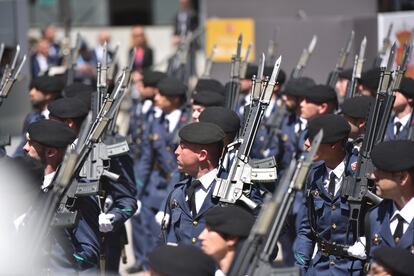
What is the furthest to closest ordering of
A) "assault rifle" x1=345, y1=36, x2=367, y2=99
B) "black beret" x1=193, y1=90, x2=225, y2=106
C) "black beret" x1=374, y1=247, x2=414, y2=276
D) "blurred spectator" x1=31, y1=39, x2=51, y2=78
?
"blurred spectator" x1=31, y1=39, x2=51, y2=78
"assault rifle" x1=345, y1=36, x2=367, y2=99
"black beret" x1=193, y1=90, x2=225, y2=106
"black beret" x1=374, y1=247, x2=414, y2=276

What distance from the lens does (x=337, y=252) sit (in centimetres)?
625

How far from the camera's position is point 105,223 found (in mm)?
6844

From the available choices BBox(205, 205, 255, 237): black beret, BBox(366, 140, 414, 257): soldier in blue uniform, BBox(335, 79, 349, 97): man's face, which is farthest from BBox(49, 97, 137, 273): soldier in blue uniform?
BBox(335, 79, 349, 97): man's face

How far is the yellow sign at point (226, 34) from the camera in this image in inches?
557

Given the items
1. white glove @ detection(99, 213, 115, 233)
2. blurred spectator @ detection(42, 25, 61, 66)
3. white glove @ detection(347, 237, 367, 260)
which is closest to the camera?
white glove @ detection(347, 237, 367, 260)

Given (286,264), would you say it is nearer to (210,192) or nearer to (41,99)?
(41,99)

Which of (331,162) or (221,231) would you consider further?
(331,162)

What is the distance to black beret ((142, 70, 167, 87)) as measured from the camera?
10.7 meters

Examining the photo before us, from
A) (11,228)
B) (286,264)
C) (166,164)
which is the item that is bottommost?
(286,264)

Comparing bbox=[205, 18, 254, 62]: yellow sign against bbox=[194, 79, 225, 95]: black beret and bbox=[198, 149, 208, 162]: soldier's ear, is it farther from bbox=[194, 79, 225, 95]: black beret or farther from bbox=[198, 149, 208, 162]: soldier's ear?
bbox=[198, 149, 208, 162]: soldier's ear

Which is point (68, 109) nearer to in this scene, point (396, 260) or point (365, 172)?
point (365, 172)

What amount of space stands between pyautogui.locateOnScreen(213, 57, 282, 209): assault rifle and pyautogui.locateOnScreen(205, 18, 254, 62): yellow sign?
24.8 feet

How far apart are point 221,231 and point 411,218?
3.31 feet

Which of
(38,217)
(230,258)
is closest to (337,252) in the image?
(230,258)
